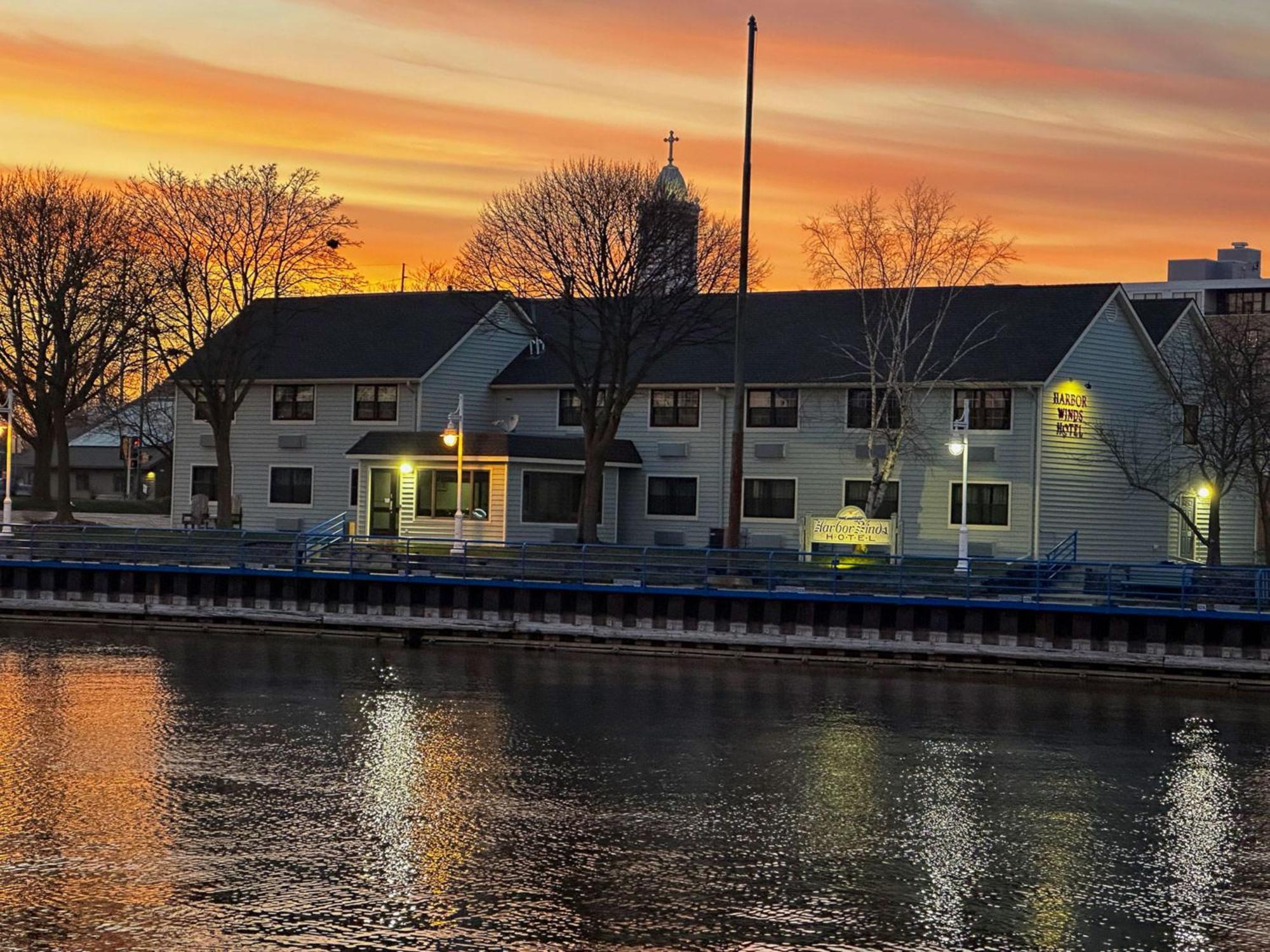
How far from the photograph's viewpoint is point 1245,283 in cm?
10588

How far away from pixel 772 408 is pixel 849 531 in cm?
1311

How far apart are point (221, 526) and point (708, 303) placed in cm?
1742

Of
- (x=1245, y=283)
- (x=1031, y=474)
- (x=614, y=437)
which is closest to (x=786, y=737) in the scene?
(x=1031, y=474)

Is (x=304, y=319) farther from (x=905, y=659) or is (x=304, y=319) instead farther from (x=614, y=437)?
(x=905, y=659)

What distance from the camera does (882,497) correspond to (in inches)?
2040

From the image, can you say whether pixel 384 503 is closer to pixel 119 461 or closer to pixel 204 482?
pixel 204 482

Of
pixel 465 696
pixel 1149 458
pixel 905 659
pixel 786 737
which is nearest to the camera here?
pixel 786 737

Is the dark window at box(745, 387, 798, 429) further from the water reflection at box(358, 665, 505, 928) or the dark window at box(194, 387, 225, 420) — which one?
the water reflection at box(358, 665, 505, 928)

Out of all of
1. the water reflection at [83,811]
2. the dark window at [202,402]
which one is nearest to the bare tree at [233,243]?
the dark window at [202,402]

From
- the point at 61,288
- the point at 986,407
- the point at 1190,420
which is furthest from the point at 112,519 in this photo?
the point at 1190,420

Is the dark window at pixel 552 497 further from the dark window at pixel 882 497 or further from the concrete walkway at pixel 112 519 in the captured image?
the concrete walkway at pixel 112 519

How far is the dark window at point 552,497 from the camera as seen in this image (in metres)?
54.5

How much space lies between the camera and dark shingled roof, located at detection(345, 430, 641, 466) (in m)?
53.9

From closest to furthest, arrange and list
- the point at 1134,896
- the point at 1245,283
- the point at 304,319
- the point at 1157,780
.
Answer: the point at 1134,896
the point at 1157,780
the point at 304,319
the point at 1245,283
